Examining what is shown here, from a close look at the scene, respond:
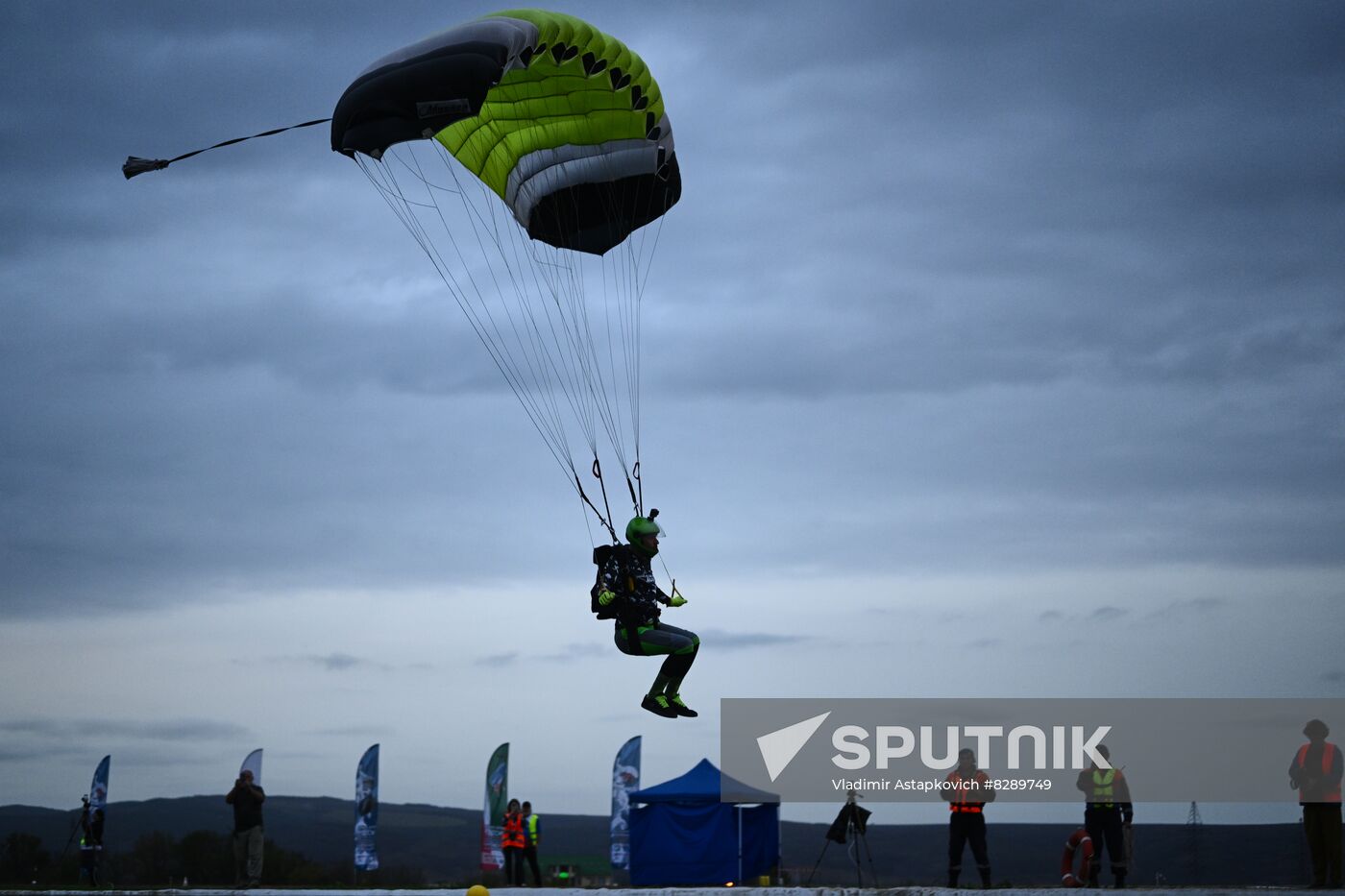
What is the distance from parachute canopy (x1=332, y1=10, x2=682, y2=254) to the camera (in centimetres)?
1391

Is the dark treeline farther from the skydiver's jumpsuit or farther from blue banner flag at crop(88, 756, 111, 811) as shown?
the skydiver's jumpsuit

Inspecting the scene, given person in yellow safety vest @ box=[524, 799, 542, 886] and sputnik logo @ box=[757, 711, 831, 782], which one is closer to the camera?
sputnik logo @ box=[757, 711, 831, 782]

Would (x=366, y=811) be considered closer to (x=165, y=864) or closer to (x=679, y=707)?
(x=165, y=864)

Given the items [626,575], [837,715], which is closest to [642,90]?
[626,575]

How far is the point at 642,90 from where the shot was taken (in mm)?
16312

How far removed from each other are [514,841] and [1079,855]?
777 centimetres

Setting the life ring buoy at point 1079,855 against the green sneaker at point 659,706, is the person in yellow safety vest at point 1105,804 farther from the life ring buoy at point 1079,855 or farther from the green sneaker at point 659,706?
the green sneaker at point 659,706

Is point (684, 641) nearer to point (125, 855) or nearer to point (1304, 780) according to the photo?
point (1304, 780)

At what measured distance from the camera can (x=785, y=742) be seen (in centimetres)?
1908

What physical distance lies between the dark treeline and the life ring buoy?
1071 cm

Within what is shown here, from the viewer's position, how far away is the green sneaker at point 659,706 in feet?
48.2

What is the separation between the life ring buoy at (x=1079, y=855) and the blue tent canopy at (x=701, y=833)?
16.5ft

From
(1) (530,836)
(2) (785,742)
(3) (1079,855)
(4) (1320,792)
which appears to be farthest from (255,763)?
(4) (1320,792)

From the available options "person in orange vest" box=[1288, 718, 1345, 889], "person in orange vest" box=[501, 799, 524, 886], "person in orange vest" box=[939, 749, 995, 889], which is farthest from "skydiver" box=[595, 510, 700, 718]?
"person in orange vest" box=[501, 799, 524, 886]
